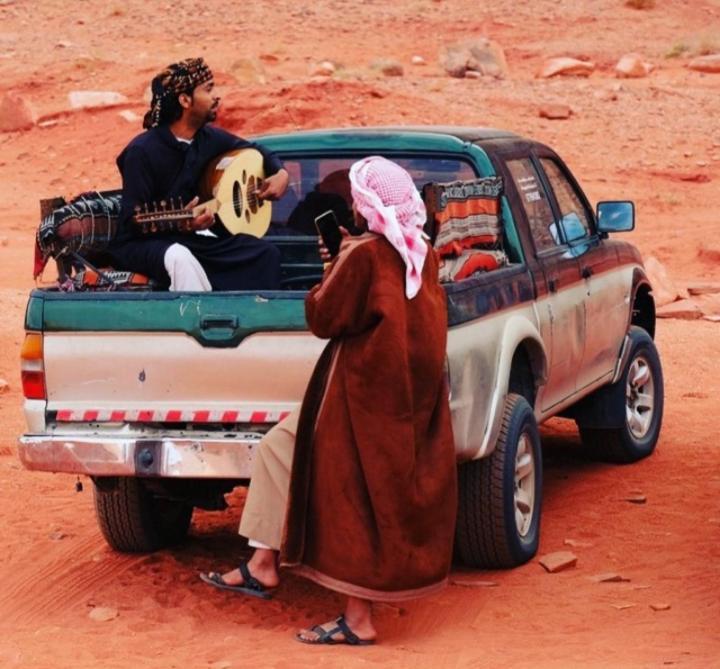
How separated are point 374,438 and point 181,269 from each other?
159 centimetres

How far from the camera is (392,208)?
575cm

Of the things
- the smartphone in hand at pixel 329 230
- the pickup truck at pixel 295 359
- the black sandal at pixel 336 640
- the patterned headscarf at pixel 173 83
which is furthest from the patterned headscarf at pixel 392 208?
the patterned headscarf at pixel 173 83

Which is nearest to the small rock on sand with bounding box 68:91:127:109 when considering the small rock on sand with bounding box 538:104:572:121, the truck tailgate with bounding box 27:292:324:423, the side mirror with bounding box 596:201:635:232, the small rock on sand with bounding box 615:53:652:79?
the small rock on sand with bounding box 538:104:572:121

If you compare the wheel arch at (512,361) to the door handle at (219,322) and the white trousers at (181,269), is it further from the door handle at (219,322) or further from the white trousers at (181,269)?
the white trousers at (181,269)

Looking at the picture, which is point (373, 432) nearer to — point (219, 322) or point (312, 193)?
point (219, 322)

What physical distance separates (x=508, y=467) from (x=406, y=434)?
1092mm

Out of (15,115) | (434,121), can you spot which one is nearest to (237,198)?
(434,121)

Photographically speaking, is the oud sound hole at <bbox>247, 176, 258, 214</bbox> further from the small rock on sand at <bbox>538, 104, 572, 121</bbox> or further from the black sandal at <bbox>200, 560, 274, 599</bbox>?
the small rock on sand at <bbox>538, 104, 572, 121</bbox>

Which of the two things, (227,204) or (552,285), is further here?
(552,285)

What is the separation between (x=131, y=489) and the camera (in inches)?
283

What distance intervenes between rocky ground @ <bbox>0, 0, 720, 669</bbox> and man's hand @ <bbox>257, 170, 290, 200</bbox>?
1549mm

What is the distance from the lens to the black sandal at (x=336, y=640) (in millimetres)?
5977

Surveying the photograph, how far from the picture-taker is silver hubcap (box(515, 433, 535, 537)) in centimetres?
709

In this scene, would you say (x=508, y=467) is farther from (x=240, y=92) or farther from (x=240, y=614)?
(x=240, y=92)
